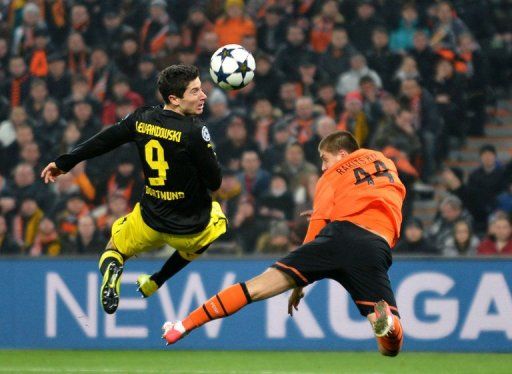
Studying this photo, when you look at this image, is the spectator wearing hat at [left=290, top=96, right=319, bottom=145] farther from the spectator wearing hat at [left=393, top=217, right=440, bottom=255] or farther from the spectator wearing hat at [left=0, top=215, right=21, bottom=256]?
the spectator wearing hat at [left=0, top=215, right=21, bottom=256]

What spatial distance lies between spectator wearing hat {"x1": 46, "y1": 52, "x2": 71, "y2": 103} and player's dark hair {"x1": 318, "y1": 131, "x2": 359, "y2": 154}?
698cm

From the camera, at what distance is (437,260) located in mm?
11078

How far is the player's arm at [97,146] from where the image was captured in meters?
7.92

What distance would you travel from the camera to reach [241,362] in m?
10.3

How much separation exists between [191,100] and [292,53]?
6282 mm

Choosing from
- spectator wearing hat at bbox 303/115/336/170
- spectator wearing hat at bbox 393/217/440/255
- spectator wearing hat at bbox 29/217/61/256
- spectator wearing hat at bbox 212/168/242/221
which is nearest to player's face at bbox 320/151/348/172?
spectator wearing hat at bbox 393/217/440/255

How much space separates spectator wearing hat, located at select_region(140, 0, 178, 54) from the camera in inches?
573

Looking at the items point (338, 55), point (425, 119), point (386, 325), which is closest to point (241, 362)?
point (386, 325)

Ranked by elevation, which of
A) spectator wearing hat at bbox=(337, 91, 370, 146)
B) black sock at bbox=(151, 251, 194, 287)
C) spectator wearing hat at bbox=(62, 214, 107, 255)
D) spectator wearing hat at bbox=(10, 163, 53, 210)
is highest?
spectator wearing hat at bbox=(337, 91, 370, 146)

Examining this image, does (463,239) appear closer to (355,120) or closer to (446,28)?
(355,120)

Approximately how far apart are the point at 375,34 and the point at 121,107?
3.21 meters

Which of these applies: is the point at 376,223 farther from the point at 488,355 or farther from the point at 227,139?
the point at 227,139

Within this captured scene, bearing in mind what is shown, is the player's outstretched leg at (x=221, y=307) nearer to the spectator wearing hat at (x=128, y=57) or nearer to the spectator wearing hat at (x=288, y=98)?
the spectator wearing hat at (x=288, y=98)

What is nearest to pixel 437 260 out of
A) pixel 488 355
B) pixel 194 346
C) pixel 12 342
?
pixel 488 355
